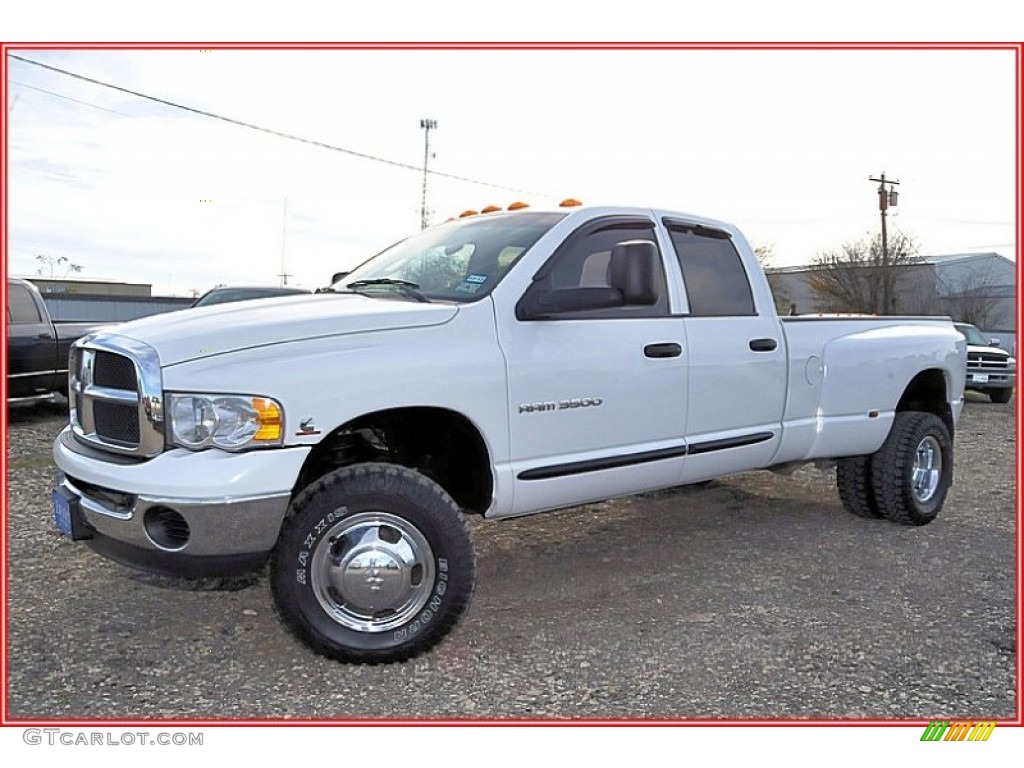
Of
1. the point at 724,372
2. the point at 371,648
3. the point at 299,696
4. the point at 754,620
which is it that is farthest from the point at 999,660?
the point at 299,696

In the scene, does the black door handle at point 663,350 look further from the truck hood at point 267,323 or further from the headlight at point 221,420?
the headlight at point 221,420

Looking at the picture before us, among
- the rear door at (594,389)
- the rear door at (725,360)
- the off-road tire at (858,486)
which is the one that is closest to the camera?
the rear door at (594,389)

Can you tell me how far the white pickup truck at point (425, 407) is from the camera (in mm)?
3424

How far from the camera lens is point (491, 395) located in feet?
12.9

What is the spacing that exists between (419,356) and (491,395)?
0.38 metres

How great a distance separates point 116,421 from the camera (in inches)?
144

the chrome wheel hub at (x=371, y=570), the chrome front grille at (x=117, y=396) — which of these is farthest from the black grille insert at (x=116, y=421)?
the chrome wheel hub at (x=371, y=570)

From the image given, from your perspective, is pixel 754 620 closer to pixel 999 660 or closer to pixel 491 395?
pixel 999 660

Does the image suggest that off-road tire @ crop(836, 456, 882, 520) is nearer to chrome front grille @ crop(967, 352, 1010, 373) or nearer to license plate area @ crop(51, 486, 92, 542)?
license plate area @ crop(51, 486, 92, 542)

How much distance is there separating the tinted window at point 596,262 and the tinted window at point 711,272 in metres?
0.21

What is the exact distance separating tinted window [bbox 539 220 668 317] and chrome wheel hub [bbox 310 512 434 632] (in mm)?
1316

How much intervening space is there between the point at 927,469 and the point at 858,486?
0.58 meters
